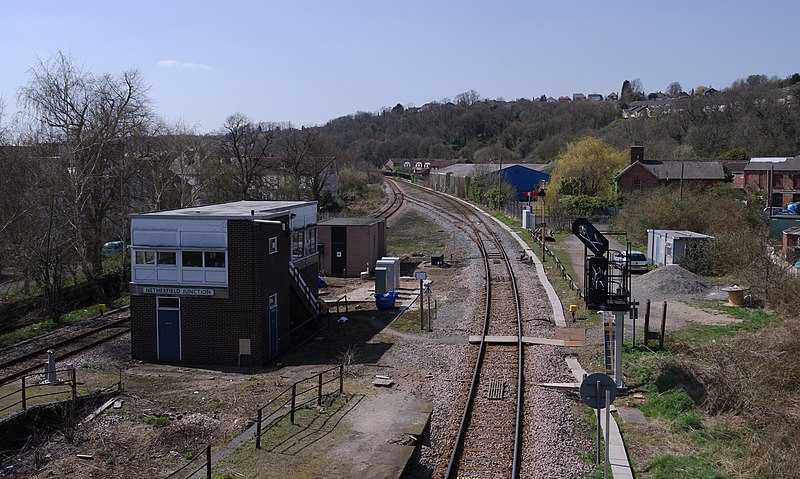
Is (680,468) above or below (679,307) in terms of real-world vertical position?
below

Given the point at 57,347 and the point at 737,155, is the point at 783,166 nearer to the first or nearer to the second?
the point at 737,155

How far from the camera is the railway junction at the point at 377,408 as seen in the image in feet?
42.4

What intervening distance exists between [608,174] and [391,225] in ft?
70.4

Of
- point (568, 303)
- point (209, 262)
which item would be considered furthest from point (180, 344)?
point (568, 303)

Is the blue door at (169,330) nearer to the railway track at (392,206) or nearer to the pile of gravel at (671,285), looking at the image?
the pile of gravel at (671,285)

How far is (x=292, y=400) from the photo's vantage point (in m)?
14.6

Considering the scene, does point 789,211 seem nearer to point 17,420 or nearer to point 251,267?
point 251,267

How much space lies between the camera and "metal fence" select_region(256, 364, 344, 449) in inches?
553

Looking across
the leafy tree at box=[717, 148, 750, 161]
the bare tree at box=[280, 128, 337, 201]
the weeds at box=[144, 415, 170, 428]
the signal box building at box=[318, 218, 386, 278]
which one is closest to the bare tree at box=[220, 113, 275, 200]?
the bare tree at box=[280, 128, 337, 201]

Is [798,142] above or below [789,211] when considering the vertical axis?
above

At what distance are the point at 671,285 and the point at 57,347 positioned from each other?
22069 mm

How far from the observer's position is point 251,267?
843 inches

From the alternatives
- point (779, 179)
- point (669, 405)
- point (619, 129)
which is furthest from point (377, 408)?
point (619, 129)

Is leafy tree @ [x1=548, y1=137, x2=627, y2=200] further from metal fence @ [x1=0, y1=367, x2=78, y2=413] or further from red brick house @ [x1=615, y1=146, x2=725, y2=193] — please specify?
metal fence @ [x1=0, y1=367, x2=78, y2=413]
